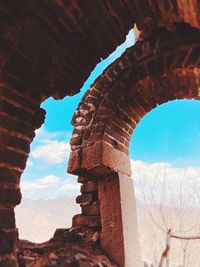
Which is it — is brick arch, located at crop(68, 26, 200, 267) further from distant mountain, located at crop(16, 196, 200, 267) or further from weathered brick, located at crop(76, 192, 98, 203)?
distant mountain, located at crop(16, 196, 200, 267)

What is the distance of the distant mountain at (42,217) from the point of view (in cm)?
2938

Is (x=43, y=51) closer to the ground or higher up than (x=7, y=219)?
higher up

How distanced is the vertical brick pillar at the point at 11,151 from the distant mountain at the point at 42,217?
92.0 feet

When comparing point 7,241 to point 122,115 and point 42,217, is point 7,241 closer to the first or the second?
point 122,115

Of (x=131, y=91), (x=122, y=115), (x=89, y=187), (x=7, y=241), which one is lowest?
(x=7, y=241)

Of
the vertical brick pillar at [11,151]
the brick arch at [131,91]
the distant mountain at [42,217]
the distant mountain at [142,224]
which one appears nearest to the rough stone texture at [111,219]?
the brick arch at [131,91]

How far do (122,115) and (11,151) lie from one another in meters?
2.84

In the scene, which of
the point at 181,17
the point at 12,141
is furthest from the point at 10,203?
the point at 181,17

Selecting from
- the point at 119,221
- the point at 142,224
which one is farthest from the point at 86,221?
the point at 142,224

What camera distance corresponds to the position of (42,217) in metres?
33.3

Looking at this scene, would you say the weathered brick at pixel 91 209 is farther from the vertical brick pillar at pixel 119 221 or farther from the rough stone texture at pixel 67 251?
the rough stone texture at pixel 67 251

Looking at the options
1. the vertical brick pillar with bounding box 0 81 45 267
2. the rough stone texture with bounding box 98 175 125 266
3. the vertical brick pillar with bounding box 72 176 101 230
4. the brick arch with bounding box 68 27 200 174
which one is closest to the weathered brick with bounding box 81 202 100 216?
the vertical brick pillar with bounding box 72 176 101 230

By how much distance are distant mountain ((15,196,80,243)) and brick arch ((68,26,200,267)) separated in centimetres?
2582

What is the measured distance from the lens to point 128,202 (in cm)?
404
